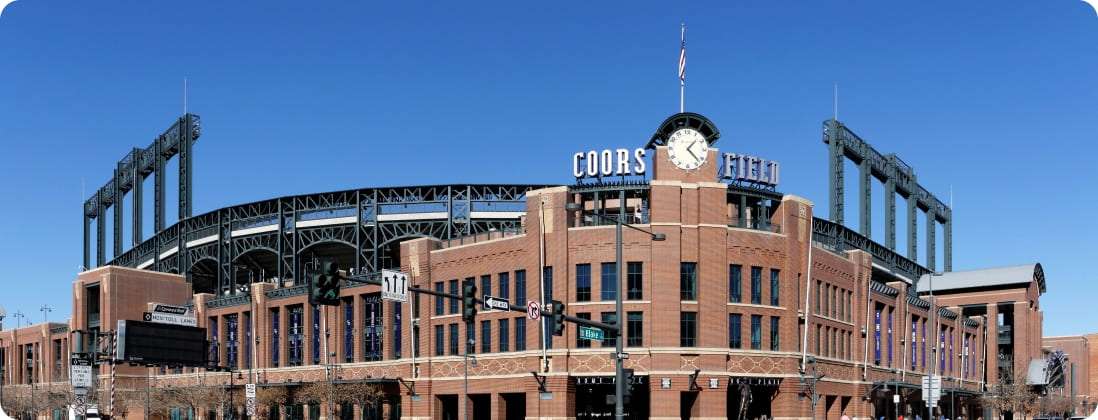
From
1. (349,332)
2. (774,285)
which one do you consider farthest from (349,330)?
(774,285)

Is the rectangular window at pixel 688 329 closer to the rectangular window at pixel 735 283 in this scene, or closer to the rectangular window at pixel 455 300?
the rectangular window at pixel 735 283

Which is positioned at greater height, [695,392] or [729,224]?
[729,224]

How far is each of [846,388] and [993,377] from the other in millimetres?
45801

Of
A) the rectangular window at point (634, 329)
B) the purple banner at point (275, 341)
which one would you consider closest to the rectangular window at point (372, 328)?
the purple banner at point (275, 341)

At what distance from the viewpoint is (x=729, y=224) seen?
76125 mm

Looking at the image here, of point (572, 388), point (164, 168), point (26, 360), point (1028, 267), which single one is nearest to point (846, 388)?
point (572, 388)

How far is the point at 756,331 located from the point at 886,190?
61430 mm

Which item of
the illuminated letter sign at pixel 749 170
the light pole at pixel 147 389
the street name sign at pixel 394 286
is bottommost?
the light pole at pixel 147 389

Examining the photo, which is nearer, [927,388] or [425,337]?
[927,388]

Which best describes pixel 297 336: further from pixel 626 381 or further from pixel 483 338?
pixel 626 381

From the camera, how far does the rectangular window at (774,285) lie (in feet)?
245

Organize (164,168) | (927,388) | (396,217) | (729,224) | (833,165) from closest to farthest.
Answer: (927,388)
(729,224)
(396,217)
(833,165)
(164,168)

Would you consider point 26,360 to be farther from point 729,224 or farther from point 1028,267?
point 1028,267

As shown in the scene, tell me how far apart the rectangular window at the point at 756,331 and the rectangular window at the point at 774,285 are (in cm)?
162
